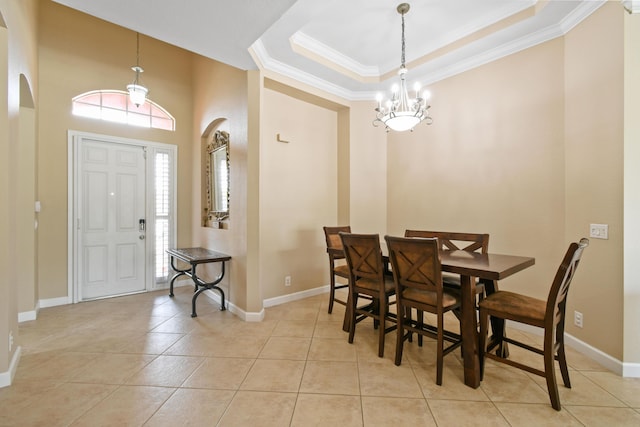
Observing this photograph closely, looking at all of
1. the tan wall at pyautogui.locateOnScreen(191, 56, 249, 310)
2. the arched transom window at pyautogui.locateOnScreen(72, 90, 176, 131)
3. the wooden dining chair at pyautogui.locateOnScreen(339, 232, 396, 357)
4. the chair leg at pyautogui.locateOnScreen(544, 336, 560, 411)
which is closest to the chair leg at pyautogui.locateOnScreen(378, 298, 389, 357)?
the wooden dining chair at pyautogui.locateOnScreen(339, 232, 396, 357)

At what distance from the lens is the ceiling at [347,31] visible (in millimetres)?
2203

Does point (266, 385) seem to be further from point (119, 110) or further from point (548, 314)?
point (119, 110)

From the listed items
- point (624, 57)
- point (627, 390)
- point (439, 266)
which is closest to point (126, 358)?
point (439, 266)

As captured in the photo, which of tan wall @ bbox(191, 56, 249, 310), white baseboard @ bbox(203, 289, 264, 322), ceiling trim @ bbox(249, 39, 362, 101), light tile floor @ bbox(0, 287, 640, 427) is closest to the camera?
light tile floor @ bbox(0, 287, 640, 427)

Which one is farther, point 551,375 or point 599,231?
point 599,231

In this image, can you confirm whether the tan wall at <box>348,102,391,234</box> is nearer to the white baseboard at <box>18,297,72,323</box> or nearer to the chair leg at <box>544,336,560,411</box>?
the chair leg at <box>544,336,560,411</box>

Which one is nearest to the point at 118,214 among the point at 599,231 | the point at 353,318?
the point at 353,318

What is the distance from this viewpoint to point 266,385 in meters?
1.93

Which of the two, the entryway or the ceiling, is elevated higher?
the ceiling

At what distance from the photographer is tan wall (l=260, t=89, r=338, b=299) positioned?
3510 mm

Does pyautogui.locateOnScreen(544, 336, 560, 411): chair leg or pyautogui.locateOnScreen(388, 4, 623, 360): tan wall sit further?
pyautogui.locateOnScreen(388, 4, 623, 360): tan wall

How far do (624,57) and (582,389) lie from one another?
7.95 feet

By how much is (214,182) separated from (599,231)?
166 inches

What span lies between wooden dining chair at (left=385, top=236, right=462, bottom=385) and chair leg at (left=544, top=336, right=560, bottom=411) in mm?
504
